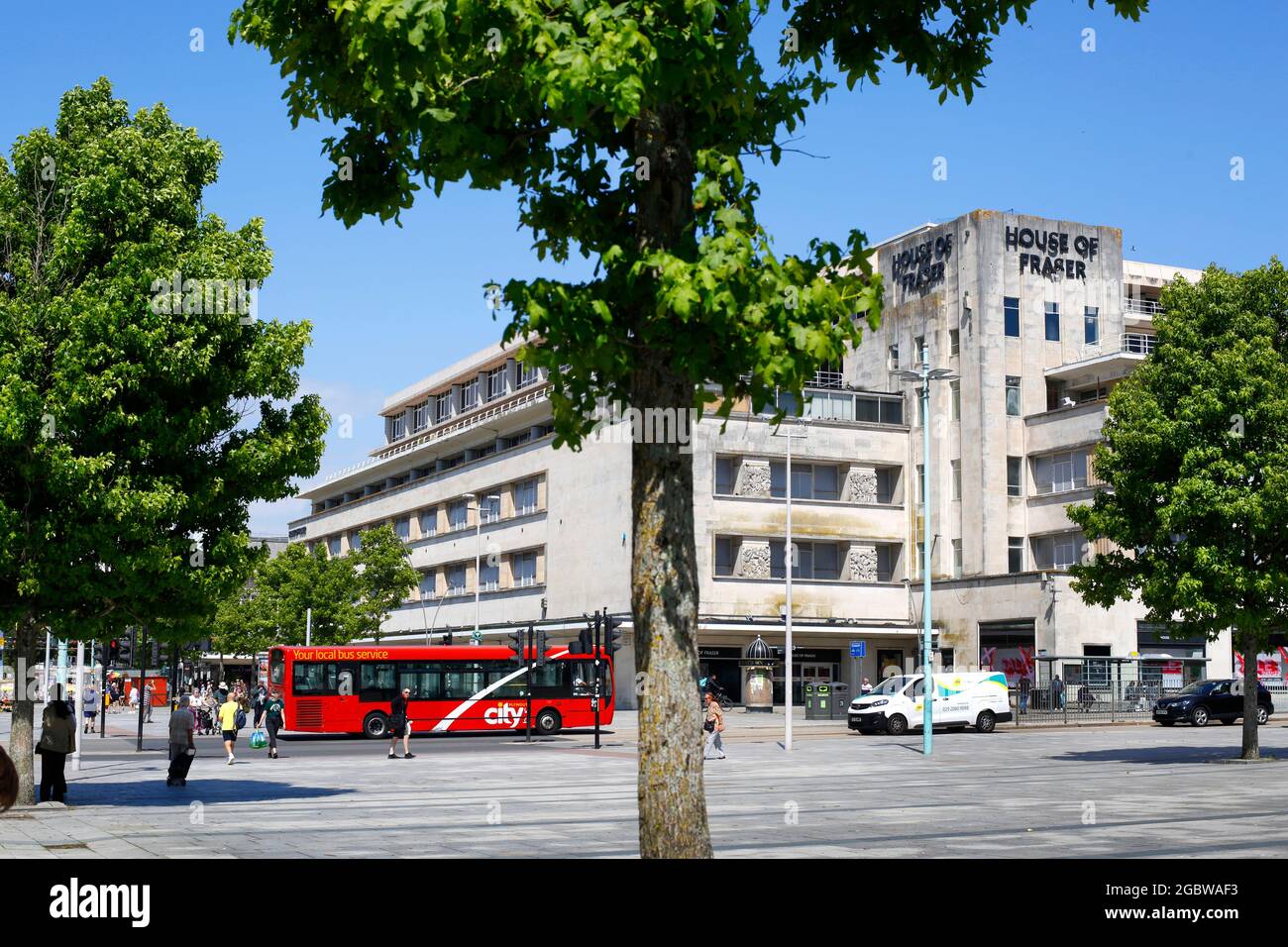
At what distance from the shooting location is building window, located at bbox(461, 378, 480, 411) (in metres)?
94.2

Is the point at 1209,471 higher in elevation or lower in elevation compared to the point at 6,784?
higher

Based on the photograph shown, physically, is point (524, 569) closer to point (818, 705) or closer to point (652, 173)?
point (818, 705)

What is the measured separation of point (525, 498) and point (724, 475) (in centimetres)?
1500

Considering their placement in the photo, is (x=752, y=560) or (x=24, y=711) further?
(x=752, y=560)

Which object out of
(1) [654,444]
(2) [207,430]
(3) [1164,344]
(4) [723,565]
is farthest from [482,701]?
(1) [654,444]

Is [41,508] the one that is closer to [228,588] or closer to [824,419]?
[228,588]

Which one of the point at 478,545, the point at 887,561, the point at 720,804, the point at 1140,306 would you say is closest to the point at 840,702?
the point at 887,561

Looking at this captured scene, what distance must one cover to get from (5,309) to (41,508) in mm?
2699

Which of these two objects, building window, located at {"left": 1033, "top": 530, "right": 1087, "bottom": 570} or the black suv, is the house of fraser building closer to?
building window, located at {"left": 1033, "top": 530, "right": 1087, "bottom": 570}

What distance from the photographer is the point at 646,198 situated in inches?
287

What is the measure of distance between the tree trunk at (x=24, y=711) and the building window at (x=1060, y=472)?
178 feet

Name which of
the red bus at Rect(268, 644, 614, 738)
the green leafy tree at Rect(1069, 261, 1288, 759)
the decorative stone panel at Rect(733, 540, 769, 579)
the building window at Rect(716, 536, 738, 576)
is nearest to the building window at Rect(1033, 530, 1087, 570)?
the decorative stone panel at Rect(733, 540, 769, 579)

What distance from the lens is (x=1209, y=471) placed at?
29625 millimetres
